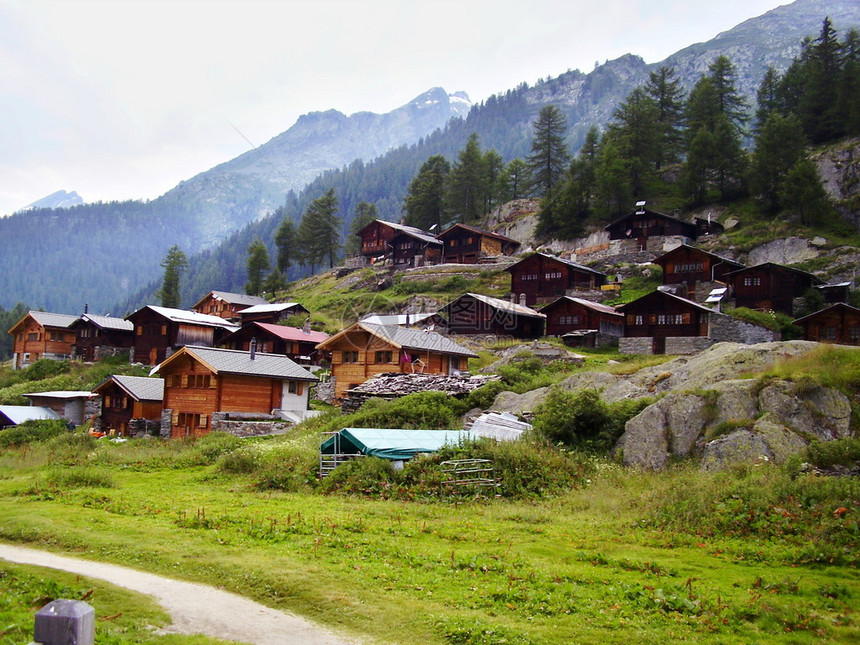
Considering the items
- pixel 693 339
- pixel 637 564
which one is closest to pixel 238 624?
pixel 637 564

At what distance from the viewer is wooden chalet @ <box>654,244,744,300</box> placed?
6222cm


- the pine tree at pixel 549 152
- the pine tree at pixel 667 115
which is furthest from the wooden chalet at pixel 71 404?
the pine tree at pixel 667 115

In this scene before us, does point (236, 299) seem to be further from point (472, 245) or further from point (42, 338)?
point (472, 245)

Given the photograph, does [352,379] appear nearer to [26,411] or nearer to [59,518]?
[26,411]

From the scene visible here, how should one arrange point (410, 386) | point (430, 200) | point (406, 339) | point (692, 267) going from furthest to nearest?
point (430, 200) < point (692, 267) < point (406, 339) < point (410, 386)

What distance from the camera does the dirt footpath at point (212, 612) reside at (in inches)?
378

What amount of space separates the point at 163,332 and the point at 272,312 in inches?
593

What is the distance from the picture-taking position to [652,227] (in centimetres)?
7950

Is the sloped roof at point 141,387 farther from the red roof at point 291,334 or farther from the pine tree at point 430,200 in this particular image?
the pine tree at point 430,200

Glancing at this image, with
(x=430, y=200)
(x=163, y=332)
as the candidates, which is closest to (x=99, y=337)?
(x=163, y=332)

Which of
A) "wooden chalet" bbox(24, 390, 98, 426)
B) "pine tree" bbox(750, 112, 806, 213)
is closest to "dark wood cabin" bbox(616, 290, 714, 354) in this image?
"pine tree" bbox(750, 112, 806, 213)

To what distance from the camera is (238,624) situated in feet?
33.0

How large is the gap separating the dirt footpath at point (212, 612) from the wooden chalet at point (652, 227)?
75830 mm

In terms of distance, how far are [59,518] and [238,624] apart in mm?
10450
